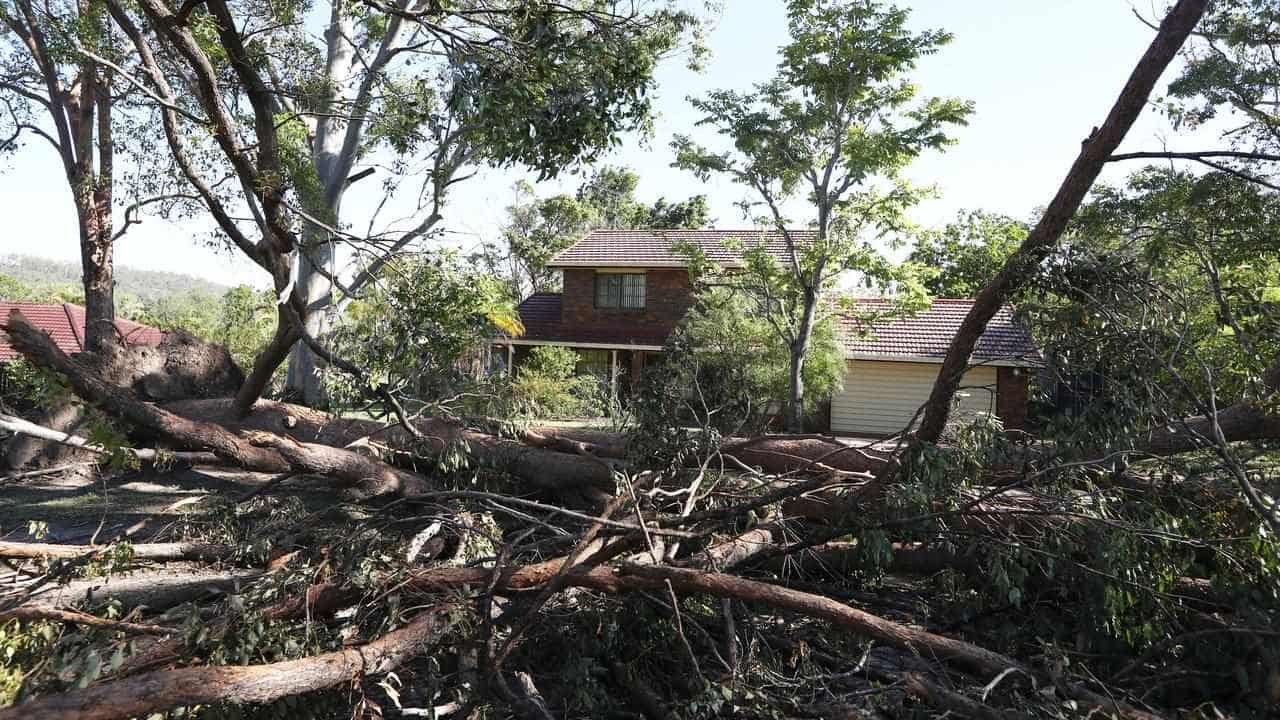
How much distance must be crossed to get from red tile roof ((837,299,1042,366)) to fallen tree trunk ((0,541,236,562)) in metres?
14.2

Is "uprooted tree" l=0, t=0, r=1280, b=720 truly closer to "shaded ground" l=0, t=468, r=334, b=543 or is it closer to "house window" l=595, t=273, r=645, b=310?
"shaded ground" l=0, t=468, r=334, b=543

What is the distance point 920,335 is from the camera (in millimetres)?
20109

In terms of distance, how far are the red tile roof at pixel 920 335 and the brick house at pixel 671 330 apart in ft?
0.09

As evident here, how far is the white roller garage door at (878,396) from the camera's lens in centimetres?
1983

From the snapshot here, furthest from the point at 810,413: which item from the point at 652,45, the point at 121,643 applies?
the point at 121,643

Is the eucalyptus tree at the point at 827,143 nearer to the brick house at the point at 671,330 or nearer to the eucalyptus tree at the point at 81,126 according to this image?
the brick house at the point at 671,330

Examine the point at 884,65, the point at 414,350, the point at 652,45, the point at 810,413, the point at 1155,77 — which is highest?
the point at 884,65

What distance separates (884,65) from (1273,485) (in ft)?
38.7

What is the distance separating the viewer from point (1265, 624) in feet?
12.0

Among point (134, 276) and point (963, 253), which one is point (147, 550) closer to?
point (963, 253)

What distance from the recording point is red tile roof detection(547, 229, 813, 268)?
21.1m

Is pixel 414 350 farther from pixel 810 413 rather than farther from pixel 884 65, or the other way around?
pixel 810 413

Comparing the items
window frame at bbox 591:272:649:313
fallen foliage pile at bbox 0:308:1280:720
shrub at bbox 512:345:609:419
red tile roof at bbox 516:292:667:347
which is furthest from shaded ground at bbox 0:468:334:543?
window frame at bbox 591:272:649:313

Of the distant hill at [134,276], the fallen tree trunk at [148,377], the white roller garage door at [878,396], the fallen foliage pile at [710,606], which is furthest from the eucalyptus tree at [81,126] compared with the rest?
the distant hill at [134,276]
